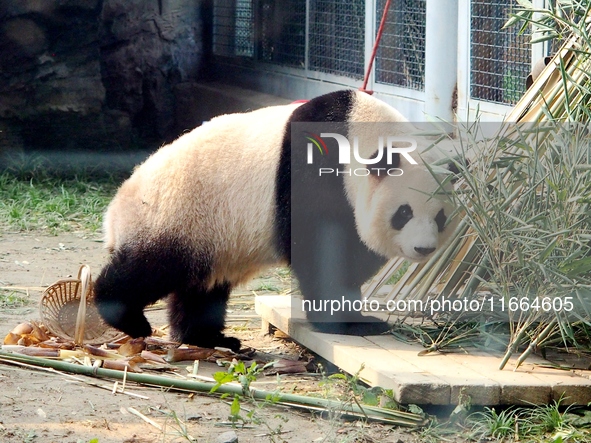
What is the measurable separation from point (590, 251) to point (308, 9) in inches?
187

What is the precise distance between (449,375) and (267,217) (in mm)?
1070

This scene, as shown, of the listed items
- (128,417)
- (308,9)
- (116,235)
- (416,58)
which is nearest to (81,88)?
(308,9)

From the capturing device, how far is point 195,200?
11.6ft

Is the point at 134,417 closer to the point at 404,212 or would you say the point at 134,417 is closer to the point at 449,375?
the point at 449,375

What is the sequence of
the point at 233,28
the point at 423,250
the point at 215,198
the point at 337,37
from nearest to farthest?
the point at 423,250 → the point at 215,198 → the point at 337,37 → the point at 233,28

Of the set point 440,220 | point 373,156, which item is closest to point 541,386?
point 440,220

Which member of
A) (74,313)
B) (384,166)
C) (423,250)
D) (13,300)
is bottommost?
(13,300)

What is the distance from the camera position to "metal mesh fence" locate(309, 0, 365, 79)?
6664 millimetres

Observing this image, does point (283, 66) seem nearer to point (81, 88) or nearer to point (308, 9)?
point (308, 9)

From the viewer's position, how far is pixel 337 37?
6969 mm

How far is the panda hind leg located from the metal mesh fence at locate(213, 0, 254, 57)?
211 inches

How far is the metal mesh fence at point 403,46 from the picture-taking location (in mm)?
5875

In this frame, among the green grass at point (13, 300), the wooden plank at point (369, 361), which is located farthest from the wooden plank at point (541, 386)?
the green grass at point (13, 300)

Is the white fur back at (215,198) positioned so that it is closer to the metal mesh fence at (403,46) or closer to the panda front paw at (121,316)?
the panda front paw at (121,316)
